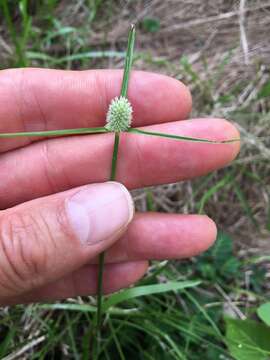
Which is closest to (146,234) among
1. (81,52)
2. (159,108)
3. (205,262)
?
(205,262)

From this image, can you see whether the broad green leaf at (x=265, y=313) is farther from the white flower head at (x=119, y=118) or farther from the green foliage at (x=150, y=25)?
the green foliage at (x=150, y=25)

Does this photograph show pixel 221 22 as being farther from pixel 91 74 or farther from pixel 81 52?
pixel 91 74

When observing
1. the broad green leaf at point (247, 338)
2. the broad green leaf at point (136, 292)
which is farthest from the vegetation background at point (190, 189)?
the broad green leaf at point (136, 292)

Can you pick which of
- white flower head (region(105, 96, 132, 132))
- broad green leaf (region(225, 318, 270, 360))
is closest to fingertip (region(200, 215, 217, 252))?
broad green leaf (region(225, 318, 270, 360))

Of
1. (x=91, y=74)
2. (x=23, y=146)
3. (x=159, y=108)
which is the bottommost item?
(x=23, y=146)

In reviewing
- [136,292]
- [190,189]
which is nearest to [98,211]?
[136,292]

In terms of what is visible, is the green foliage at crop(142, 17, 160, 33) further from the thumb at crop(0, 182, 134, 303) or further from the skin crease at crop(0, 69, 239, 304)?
the thumb at crop(0, 182, 134, 303)
